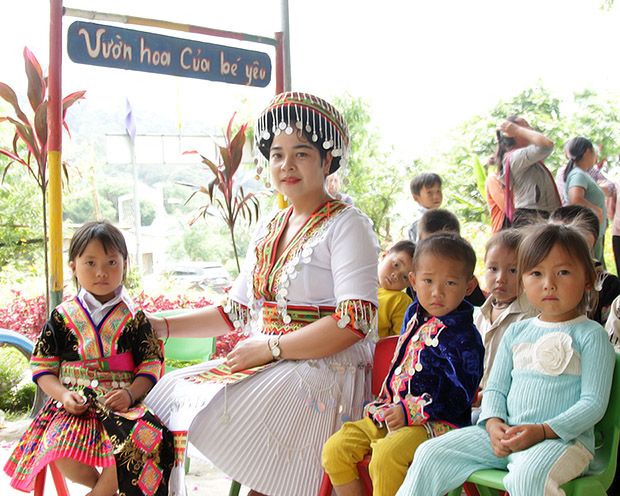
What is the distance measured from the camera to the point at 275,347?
190 centimetres

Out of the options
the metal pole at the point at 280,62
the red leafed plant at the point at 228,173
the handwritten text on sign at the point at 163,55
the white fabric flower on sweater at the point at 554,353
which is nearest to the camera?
the white fabric flower on sweater at the point at 554,353

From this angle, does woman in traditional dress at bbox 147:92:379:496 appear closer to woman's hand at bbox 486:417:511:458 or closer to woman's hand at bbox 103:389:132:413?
woman's hand at bbox 103:389:132:413

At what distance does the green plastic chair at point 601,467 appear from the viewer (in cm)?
141

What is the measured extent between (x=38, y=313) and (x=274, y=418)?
465cm

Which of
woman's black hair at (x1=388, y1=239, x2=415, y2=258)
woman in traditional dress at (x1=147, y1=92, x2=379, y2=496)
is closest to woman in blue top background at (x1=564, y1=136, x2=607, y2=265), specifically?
woman's black hair at (x1=388, y1=239, x2=415, y2=258)

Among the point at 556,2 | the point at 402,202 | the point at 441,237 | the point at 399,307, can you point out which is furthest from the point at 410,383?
the point at 556,2

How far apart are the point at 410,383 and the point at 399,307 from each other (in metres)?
0.87

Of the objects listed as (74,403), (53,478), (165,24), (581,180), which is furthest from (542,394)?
(581,180)

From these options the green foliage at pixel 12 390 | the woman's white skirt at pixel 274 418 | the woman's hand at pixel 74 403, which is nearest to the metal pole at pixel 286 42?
the woman's white skirt at pixel 274 418

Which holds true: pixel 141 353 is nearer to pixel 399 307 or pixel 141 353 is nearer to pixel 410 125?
pixel 399 307

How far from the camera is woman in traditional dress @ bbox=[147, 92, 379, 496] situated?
69.1 inches

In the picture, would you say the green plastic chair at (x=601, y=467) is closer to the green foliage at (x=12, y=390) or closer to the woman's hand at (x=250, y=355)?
the woman's hand at (x=250, y=355)

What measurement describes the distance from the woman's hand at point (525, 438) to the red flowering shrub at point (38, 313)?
3620 mm

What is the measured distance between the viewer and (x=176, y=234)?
42.3 ft
